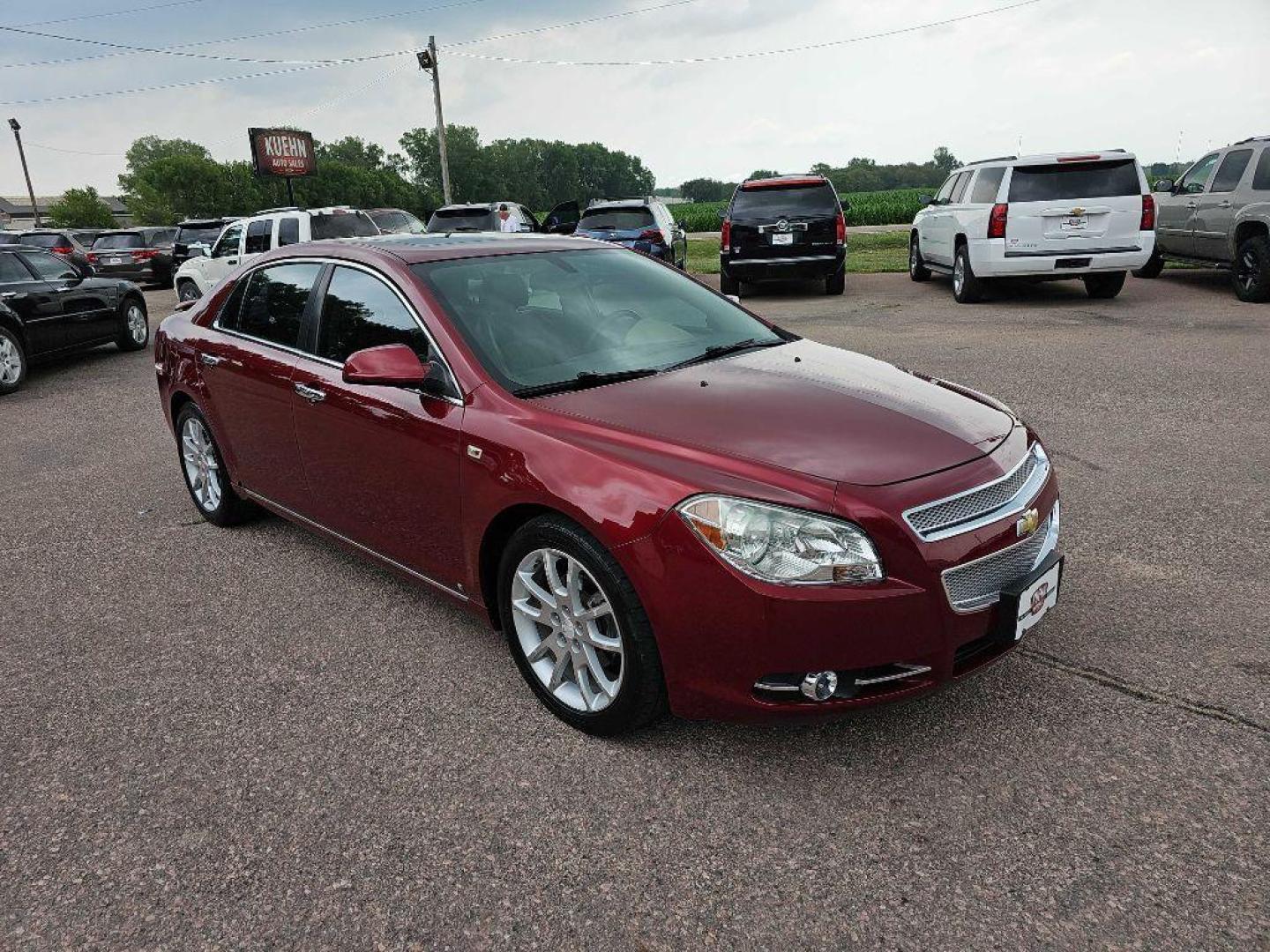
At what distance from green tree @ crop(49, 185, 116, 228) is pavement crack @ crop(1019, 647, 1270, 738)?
71888 mm

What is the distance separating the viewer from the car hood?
2.71 metres

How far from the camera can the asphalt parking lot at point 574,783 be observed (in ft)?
7.48

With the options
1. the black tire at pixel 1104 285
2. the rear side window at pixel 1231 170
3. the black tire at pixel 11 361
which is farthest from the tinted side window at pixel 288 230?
the rear side window at pixel 1231 170

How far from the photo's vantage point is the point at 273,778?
2.89m

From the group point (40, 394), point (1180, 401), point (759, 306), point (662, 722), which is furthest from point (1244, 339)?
point (40, 394)

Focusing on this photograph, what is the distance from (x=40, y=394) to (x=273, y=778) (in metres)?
9.04

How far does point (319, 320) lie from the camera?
405 cm

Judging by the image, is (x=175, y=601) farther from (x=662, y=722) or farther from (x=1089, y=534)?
(x=1089, y=534)

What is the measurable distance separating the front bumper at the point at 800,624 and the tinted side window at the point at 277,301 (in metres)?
2.34

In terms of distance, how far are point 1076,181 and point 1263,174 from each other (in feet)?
7.88

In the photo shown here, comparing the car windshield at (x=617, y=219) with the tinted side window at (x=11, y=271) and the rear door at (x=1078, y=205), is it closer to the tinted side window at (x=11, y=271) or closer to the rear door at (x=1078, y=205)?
the rear door at (x=1078, y=205)

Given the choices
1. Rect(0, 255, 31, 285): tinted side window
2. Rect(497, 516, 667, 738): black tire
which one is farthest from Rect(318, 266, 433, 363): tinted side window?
Rect(0, 255, 31, 285): tinted side window

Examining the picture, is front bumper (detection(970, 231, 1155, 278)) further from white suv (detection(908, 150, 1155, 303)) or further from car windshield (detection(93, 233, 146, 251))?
car windshield (detection(93, 233, 146, 251))

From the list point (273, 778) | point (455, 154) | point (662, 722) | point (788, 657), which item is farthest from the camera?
point (455, 154)
